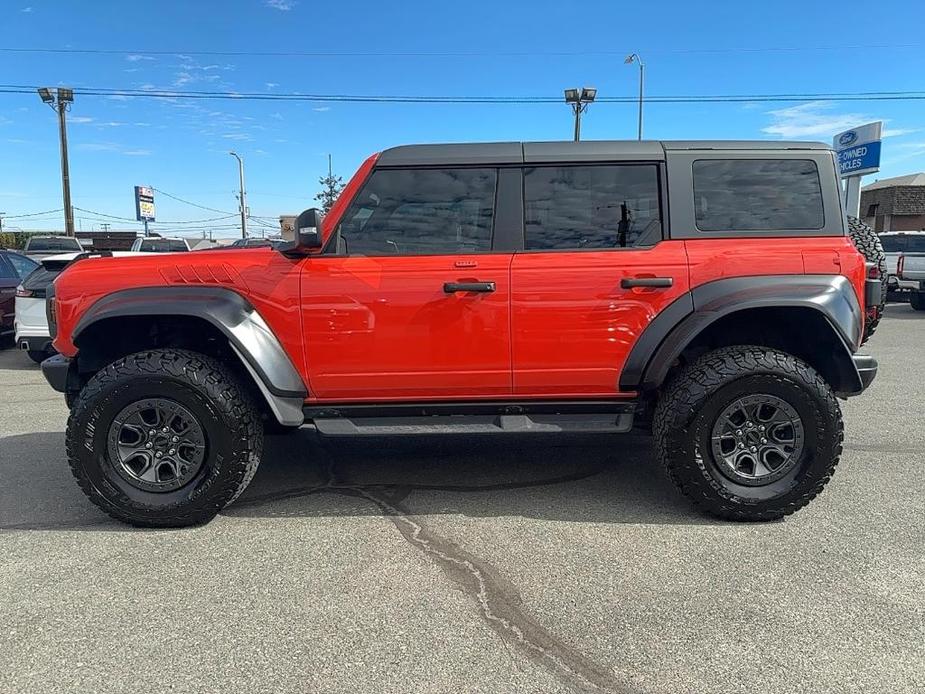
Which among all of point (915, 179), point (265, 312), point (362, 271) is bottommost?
point (265, 312)

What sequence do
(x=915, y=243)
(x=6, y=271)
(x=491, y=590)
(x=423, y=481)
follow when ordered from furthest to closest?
1. (x=915, y=243)
2. (x=6, y=271)
3. (x=423, y=481)
4. (x=491, y=590)

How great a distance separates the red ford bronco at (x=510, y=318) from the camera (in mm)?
3586

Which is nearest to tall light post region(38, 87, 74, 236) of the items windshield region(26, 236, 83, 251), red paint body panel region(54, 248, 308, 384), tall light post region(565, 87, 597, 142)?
windshield region(26, 236, 83, 251)

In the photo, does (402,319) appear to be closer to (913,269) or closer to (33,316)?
(33,316)

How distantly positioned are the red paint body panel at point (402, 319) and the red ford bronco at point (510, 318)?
0.04 ft

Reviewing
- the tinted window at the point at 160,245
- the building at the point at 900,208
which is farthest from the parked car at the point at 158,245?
the building at the point at 900,208

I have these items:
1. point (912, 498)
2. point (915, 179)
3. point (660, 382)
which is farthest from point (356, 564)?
point (915, 179)

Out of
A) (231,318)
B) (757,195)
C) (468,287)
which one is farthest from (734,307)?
(231,318)

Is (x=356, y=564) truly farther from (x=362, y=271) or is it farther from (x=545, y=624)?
(x=362, y=271)

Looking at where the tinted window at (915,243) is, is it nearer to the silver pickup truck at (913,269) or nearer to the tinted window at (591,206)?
the silver pickup truck at (913,269)

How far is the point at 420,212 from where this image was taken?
3.78 metres

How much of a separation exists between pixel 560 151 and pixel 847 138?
Answer: 17667mm

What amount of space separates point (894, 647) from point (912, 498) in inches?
71.7

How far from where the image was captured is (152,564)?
3.23 m
